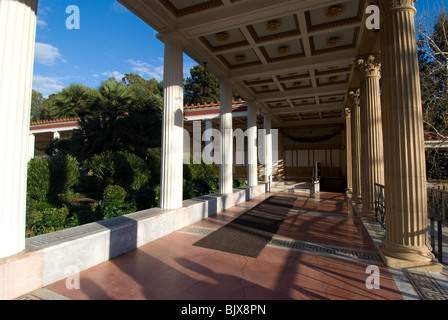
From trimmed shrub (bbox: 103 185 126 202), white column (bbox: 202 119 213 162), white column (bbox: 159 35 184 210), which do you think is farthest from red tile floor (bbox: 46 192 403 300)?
white column (bbox: 202 119 213 162)

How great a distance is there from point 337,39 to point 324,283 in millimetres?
5838

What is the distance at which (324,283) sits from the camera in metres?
2.68

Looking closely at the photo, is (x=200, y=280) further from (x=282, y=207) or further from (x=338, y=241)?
(x=282, y=207)

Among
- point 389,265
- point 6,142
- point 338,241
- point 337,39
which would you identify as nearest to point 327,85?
point 337,39

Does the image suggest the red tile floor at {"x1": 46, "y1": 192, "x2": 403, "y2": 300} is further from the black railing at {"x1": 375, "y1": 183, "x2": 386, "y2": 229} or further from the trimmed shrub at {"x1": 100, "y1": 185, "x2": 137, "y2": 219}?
the trimmed shrub at {"x1": 100, "y1": 185, "x2": 137, "y2": 219}

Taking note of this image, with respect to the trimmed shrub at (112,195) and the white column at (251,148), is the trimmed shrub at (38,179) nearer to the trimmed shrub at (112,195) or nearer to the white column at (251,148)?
the trimmed shrub at (112,195)

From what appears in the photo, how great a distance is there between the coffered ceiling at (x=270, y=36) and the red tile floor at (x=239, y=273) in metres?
4.61

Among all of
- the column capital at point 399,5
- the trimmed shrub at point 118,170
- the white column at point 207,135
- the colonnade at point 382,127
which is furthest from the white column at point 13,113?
the white column at point 207,135

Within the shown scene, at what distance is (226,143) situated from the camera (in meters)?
7.77

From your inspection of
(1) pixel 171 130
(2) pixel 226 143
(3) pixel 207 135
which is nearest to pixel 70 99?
(3) pixel 207 135

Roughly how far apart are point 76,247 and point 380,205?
6.00m

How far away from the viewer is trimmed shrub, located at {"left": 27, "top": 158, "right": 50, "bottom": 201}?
20.6 ft

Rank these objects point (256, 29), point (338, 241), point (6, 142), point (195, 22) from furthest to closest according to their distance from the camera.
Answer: point (256, 29)
point (195, 22)
point (338, 241)
point (6, 142)

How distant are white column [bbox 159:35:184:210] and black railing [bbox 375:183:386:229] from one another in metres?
4.49
